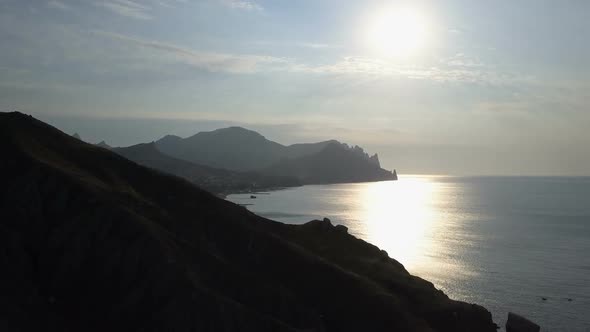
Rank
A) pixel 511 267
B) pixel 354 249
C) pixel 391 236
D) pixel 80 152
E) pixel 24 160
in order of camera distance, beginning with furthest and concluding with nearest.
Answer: pixel 391 236 < pixel 511 267 < pixel 354 249 < pixel 80 152 < pixel 24 160

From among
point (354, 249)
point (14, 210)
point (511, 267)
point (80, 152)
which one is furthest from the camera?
point (511, 267)

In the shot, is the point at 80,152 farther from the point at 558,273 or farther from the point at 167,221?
the point at 558,273

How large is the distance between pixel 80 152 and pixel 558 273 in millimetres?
113433

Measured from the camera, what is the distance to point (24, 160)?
7169cm

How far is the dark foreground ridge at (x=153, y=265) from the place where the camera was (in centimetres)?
5819

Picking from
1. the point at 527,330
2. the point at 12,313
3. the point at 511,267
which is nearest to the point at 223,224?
the point at 12,313

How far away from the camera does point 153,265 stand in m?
61.5

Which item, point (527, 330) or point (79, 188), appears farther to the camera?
point (527, 330)

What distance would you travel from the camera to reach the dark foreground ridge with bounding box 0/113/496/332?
58188mm

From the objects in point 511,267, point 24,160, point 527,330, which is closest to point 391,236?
point 511,267

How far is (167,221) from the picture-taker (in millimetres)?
72938

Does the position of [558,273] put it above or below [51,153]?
below

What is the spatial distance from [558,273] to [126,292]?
10642 centimetres

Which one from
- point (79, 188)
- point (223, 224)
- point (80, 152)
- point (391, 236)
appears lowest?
point (391, 236)
